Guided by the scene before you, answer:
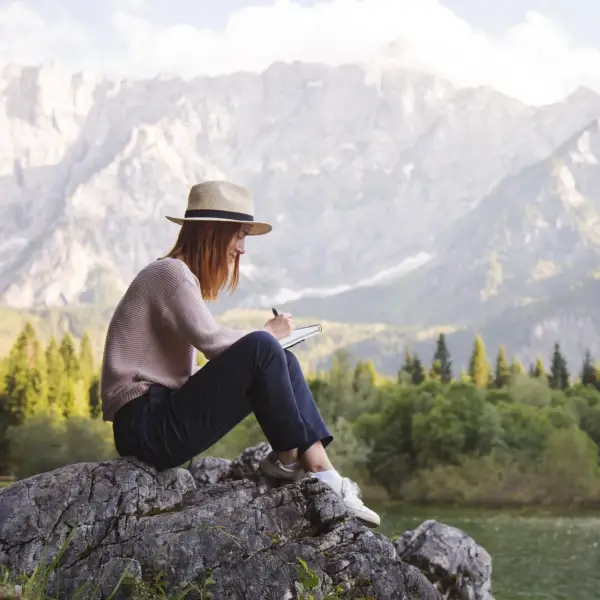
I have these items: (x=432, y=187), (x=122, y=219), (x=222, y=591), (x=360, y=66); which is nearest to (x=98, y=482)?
(x=222, y=591)

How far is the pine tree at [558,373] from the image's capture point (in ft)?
113

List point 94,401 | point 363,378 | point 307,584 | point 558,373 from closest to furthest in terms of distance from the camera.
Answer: point 307,584 → point 94,401 → point 363,378 → point 558,373

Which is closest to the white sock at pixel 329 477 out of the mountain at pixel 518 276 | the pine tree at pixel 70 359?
the pine tree at pixel 70 359

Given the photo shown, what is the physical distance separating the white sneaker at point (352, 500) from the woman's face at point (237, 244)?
83 centimetres

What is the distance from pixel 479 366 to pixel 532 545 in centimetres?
1810

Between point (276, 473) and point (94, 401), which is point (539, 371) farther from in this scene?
point (276, 473)

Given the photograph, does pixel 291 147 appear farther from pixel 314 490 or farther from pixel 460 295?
pixel 314 490

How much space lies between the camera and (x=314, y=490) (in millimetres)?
3314

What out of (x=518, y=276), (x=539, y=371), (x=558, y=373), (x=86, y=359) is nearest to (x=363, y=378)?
(x=539, y=371)

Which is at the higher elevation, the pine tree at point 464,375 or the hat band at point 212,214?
the hat band at point 212,214

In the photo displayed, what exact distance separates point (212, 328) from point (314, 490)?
2.14 ft

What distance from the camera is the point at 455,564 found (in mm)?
4395

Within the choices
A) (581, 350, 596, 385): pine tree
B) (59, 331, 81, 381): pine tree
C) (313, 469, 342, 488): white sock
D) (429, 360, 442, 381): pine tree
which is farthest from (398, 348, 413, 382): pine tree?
(313, 469, 342, 488): white sock

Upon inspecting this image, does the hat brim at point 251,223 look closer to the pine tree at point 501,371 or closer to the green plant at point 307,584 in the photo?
the green plant at point 307,584
